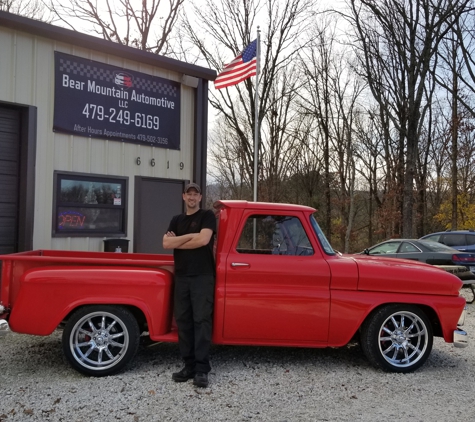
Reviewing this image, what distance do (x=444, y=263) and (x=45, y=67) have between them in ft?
33.0

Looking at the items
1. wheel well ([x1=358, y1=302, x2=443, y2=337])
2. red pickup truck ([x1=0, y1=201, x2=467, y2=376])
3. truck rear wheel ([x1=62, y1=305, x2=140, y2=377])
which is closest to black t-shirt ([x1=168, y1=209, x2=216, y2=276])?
red pickup truck ([x1=0, y1=201, x2=467, y2=376])

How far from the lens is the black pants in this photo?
445cm

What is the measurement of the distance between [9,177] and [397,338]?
6.46 meters

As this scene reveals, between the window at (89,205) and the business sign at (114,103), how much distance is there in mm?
859

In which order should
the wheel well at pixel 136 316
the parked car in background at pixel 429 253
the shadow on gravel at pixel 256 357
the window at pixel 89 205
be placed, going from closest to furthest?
the wheel well at pixel 136 316 → the shadow on gravel at pixel 256 357 → the window at pixel 89 205 → the parked car in background at pixel 429 253

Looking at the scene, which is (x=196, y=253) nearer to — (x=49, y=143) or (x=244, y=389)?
(x=244, y=389)

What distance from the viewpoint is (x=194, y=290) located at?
4.48 metres

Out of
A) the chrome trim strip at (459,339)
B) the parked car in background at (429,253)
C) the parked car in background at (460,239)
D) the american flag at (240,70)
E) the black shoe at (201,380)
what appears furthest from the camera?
the american flag at (240,70)

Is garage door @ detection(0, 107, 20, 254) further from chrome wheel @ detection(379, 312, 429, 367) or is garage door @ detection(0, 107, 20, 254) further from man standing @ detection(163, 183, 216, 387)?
chrome wheel @ detection(379, 312, 429, 367)

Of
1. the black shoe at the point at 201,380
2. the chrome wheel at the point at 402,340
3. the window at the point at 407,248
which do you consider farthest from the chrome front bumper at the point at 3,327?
the window at the point at 407,248

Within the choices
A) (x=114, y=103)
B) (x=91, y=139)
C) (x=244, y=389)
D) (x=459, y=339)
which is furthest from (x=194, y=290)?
(x=114, y=103)

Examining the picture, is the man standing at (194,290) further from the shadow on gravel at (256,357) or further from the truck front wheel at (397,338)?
the truck front wheel at (397,338)

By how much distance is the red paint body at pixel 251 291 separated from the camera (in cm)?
445

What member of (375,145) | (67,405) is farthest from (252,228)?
(375,145)
